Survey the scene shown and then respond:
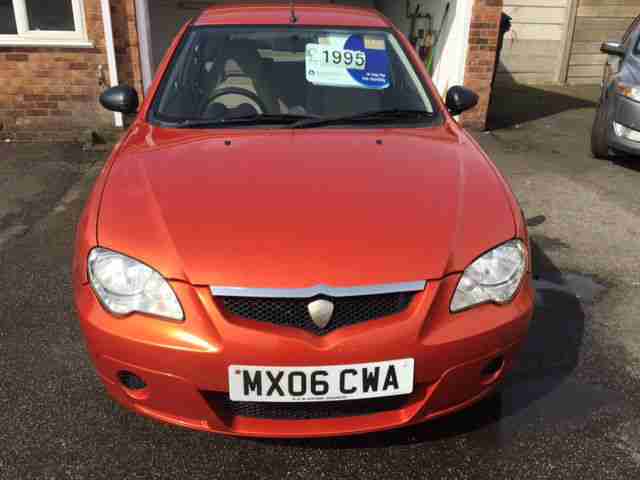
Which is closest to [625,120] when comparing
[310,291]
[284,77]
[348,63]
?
[348,63]

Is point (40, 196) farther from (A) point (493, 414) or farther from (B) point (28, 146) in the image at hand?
(A) point (493, 414)

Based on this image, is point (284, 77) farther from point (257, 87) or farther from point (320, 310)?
point (320, 310)

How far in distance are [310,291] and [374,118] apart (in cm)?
131

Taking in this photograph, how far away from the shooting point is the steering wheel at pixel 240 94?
2.94 meters

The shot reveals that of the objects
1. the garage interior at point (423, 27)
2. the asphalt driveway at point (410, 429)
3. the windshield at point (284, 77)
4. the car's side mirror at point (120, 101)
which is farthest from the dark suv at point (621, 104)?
the car's side mirror at point (120, 101)

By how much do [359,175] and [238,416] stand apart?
1.02m

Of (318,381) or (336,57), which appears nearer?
(318,381)

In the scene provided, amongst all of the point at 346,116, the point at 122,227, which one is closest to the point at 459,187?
the point at 346,116

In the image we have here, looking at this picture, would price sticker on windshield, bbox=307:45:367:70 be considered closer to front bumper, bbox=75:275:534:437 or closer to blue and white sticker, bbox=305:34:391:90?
blue and white sticker, bbox=305:34:391:90

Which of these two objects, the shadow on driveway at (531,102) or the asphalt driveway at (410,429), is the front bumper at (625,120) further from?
the shadow on driveway at (531,102)

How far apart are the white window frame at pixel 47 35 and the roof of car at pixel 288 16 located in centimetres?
354

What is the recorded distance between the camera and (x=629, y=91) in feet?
18.9

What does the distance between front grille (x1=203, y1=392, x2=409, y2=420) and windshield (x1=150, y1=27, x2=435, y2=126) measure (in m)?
1.39

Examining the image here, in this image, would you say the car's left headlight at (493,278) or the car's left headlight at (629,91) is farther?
the car's left headlight at (629,91)
